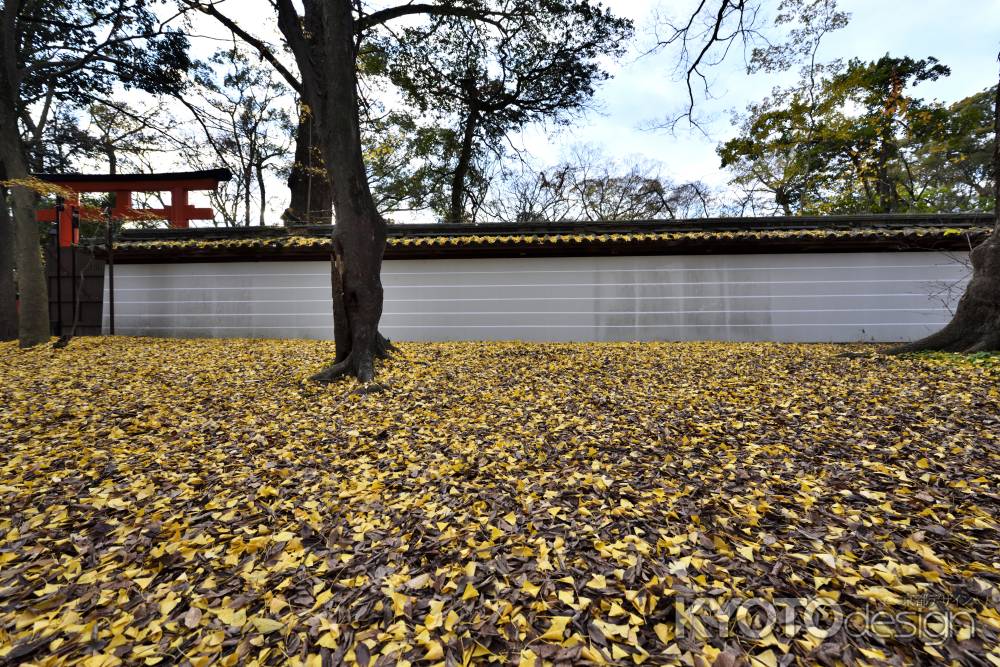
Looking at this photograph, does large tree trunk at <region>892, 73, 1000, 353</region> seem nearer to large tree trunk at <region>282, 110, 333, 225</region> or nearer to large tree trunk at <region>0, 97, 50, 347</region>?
large tree trunk at <region>282, 110, 333, 225</region>

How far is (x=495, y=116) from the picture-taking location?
948 cm

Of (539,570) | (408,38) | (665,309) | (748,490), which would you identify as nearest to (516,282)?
(665,309)

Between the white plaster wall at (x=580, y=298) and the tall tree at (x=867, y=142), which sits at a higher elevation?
the tall tree at (x=867, y=142)

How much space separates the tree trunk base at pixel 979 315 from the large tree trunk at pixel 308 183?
11.7 m

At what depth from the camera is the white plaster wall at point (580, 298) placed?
783cm

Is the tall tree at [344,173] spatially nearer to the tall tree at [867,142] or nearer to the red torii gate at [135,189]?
the red torii gate at [135,189]

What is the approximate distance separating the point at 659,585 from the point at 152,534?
2525 millimetres

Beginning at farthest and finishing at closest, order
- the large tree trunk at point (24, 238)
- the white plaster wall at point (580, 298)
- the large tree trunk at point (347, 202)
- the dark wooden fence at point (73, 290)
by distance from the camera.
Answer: the dark wooden fence at point (73, 290) < the white plaster wall at point (580, 298) < the large tree trunk at point (24, 238) < the large tree trunk at point (347, 202)

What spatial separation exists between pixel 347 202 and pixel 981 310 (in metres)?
7.67

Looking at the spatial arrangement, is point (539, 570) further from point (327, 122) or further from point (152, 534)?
point (327, 122)

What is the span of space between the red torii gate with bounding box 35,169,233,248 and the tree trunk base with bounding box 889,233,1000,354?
40.2 ft

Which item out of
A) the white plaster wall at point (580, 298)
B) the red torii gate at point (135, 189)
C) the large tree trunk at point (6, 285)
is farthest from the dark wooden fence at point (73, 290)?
the large tree trunk at point (6, 285)

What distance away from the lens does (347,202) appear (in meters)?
5.05

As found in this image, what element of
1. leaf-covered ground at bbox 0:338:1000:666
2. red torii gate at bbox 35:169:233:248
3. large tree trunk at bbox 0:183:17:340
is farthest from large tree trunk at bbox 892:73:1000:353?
large tree trunk at bbox 0:183:17:340
